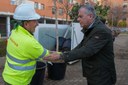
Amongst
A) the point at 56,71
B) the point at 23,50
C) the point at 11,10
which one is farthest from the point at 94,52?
the point at 11,10

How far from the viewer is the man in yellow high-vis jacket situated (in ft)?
9.71

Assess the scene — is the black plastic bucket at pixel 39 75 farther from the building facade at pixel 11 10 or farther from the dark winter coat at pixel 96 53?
the building facade at pixel 11 10

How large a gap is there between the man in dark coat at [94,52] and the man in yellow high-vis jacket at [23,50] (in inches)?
8.7

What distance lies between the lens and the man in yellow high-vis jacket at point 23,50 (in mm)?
2961

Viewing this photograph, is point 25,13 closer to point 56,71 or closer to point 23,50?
point 23,50

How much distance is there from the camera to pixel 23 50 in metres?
2.96

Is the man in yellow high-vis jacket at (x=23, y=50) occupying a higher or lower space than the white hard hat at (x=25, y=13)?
lower

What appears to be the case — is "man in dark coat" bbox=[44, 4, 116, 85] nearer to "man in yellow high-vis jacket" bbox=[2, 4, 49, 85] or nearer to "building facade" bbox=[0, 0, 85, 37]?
"man in yellow high-vis jacket" bbox=[2, 4, 49, 85]

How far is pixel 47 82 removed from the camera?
8359 millimetres

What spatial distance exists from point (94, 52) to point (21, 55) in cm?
77

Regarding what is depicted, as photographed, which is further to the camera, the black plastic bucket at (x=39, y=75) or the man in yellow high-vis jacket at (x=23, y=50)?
the black plastic bucket at (x=39, y=75)

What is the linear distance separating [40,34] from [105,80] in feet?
24.6

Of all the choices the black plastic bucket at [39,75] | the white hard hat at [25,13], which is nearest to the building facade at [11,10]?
the black plastic bucket at [39,75]

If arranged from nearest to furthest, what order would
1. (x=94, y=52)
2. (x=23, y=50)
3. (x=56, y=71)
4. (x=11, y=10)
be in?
(x=23, y=50) < (x=94, y=52) < (x=56, y=71) < (x=11, y=10)
